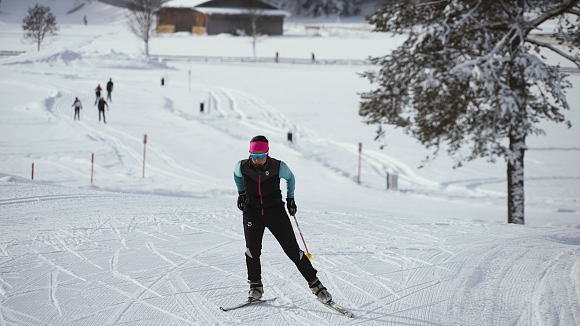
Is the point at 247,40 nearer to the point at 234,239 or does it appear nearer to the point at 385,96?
the point at 385,96

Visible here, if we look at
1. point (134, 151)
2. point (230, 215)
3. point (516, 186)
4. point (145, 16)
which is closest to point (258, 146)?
point (230, 215)

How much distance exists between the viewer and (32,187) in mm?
10703

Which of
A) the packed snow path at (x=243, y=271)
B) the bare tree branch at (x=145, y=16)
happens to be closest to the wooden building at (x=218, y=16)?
the bare tree branch at (x=145, y=16)

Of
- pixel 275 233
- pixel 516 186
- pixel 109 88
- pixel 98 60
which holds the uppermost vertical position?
pixel 98 60

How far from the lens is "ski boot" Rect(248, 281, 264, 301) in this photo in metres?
Answer: 5.25

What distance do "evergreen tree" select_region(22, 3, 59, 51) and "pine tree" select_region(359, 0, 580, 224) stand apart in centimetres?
1183

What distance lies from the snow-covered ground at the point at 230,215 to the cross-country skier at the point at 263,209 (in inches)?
13.4

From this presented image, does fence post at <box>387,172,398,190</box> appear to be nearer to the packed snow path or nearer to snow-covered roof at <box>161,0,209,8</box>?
the packed snow path

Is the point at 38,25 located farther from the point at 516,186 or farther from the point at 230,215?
the point at 516,186

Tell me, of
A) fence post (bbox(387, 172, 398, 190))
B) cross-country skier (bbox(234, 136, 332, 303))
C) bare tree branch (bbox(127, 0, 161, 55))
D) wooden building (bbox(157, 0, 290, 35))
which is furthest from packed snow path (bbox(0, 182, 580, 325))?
wooden building (bbox(157, 0, 290, 35))

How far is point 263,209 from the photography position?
5.15 meters

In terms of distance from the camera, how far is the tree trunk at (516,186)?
12.3 metres

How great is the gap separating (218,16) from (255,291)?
65.9m

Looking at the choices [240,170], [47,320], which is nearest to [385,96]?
[240,170]
